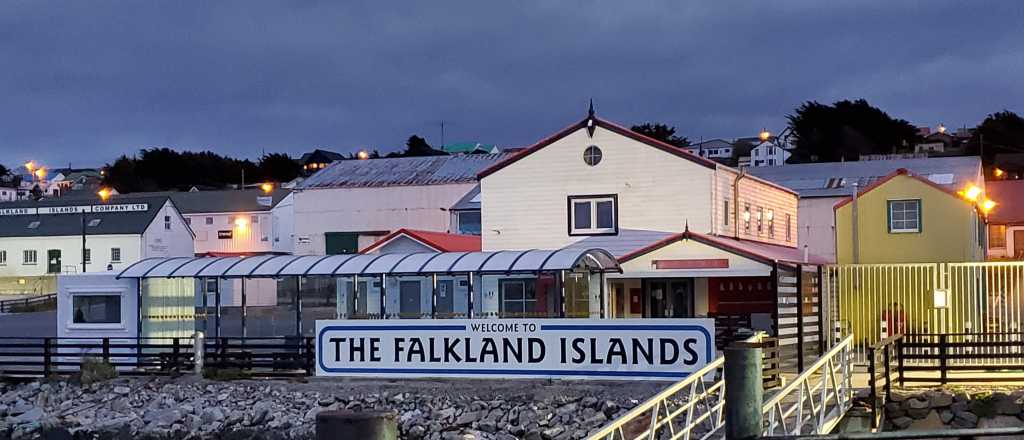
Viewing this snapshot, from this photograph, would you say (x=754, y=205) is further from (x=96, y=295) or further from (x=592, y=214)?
(x=96, y=295)

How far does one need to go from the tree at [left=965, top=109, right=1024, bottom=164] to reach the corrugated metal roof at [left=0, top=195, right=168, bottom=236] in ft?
240

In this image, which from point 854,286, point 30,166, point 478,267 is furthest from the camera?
point 30,166

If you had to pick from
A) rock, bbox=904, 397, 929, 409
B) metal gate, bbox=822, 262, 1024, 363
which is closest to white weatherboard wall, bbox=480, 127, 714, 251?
metal gate, bbox=822, 262, 1024, 363

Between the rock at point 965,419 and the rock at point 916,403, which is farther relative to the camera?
the rock at point 916,403

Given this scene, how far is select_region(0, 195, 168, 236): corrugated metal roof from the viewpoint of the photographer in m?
75.2

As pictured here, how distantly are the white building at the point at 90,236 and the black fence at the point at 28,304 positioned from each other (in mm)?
4742

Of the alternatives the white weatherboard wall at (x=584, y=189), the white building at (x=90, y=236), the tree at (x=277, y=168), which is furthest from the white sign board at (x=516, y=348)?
the tree at (x=277, y=168)

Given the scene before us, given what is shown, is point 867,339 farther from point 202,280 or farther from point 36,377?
point 36,377

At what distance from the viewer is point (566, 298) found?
3106 centimetres

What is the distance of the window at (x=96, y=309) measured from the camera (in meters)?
33.2

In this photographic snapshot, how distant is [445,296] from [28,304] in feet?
130

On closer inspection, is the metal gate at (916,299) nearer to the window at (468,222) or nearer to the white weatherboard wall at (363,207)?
the window at (468,222)

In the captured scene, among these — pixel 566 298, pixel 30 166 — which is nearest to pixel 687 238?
pixel 566 298

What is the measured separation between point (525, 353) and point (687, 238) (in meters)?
7.40
